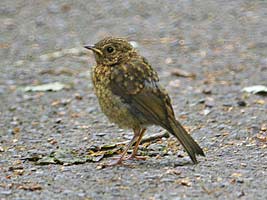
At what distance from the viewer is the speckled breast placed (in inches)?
264

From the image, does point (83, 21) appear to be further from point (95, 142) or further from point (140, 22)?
point (95, 142)

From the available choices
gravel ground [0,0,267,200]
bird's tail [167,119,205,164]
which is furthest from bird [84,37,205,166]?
gravel ground [0,0,267,200]

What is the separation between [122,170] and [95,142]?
1.37 m

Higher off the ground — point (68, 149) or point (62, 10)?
point (68, 149)

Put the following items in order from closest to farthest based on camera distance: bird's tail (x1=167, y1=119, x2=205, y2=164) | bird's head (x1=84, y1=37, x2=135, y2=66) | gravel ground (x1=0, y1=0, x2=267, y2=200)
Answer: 1. gravel ground (x1=0, y1=0, x2=267, y2=200)
2. bird's tail (x1=167, y1=119, x2=205, y2=164)
3. bird's head (x1=84, y1=37, x2=135, y2=66)

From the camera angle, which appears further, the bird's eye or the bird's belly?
the bird's eye

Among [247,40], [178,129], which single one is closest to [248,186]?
[178,129]

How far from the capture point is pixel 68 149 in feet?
24.7

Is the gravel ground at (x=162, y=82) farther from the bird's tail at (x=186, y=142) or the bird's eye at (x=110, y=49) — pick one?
the bird's eye at (x=110, y=49)

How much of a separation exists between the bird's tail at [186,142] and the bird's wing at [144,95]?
7cm

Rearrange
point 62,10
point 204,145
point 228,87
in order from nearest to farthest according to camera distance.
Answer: point 204,145
point 228,87
point 62,10

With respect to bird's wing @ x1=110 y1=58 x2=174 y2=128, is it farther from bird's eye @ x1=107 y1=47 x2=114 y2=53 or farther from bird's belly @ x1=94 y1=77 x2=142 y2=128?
bird's eye @ x1=107 y1=47 x2=114 y2=53

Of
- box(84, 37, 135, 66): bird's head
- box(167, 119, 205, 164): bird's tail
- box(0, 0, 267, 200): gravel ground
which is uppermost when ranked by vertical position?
box(84, 37, 135, 66): bird's head

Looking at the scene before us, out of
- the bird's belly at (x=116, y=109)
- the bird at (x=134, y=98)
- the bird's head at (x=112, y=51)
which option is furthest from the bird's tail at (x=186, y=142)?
the bird's head at (x=112, y=51)
